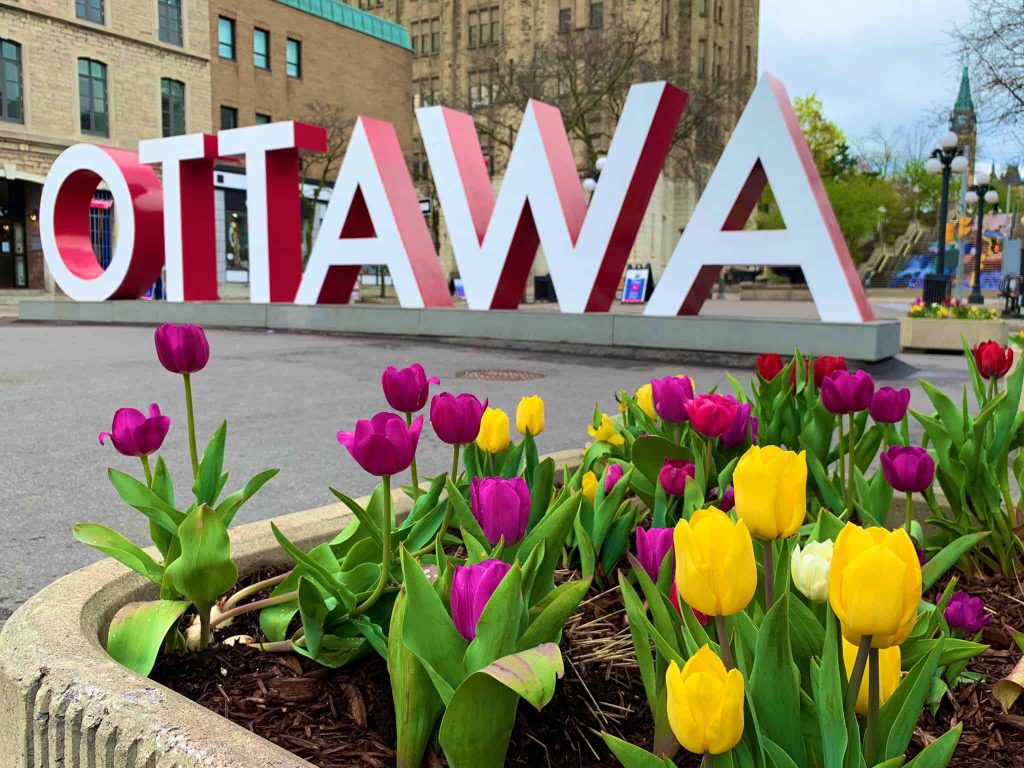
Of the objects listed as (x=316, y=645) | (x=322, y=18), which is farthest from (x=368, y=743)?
(x=322, y=18)

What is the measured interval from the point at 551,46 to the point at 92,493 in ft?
103

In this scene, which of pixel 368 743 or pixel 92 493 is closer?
pixel 368 743

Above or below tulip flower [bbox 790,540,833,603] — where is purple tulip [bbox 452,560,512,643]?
below

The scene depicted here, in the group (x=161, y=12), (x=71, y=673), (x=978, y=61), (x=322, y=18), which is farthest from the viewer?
(x=322, y=18)

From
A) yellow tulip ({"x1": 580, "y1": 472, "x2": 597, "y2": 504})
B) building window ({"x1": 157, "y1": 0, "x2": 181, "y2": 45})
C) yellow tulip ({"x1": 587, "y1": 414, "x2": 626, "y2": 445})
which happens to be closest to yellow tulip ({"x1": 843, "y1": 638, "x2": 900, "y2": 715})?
yellow tulip ({"x1": 580, "y1": 472, "x2": 597, "y2": 504})

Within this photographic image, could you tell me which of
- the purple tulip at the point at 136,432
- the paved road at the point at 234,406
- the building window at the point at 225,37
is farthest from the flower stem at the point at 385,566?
the building window at the point at 225,37

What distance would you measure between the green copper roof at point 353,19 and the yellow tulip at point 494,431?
40.9 metres

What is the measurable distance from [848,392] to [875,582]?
4.22ft

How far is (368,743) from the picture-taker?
1294 mm

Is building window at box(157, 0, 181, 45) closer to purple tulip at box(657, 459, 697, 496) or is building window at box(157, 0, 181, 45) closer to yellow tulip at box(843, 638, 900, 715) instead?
purple tulip at box(657, 459, 697, 496)

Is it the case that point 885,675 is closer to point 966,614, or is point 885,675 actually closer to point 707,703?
point 707,703

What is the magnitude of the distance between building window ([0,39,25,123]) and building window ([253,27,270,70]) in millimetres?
10749

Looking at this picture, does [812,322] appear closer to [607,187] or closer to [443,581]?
[607,187]

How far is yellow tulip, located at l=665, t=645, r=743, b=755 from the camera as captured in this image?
2.66ft
